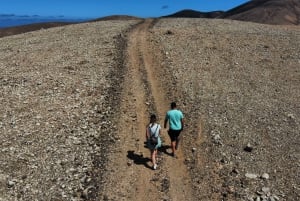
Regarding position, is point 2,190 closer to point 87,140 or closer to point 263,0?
point 87,140

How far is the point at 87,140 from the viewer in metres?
18.3

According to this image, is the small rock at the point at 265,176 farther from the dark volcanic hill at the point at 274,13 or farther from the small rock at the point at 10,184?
the dark volcanic hill at the point at 274,13

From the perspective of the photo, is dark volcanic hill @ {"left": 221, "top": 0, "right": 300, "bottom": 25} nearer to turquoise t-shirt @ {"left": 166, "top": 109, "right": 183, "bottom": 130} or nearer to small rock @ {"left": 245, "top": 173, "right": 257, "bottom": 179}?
turquoise t-shirt @ {"left": 166, "top": 109, "right": 183, "bottom": 130}

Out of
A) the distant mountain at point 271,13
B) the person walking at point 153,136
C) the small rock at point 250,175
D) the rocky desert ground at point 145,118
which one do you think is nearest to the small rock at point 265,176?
the rocky desert ground at point 145,118

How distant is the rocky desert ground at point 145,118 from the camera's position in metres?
15.3

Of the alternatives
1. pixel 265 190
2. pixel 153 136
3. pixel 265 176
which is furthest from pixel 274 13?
pixel 265 190

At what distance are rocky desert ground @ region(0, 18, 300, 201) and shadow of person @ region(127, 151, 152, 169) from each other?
0.05 metres

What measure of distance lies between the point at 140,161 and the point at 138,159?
19 cm

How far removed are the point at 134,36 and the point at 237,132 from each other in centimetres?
2161

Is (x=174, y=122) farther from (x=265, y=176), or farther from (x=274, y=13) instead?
(x=274, y=13)

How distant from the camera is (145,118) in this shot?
67.3ft

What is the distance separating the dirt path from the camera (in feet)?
48.5

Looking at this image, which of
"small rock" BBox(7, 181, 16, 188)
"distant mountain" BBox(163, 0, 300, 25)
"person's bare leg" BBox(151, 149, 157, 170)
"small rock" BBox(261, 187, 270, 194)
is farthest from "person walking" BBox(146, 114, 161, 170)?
"distant mountain" BBox(163, 0, 300, 25)

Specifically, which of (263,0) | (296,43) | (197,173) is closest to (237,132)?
(197,173)
